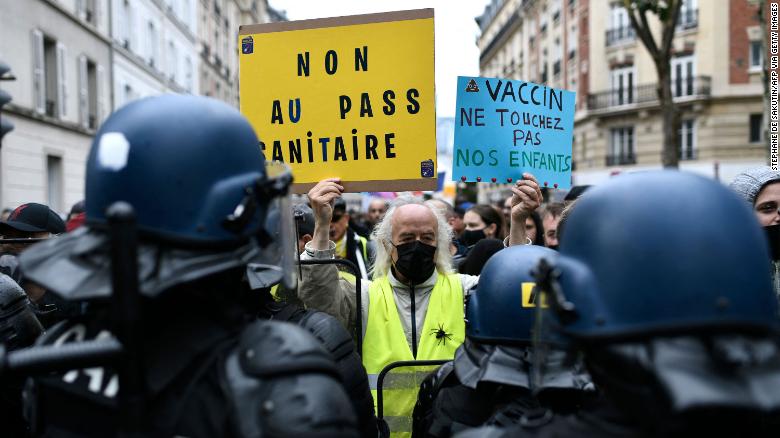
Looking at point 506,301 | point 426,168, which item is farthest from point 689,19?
point 506,301

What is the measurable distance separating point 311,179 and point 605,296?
8.56ft

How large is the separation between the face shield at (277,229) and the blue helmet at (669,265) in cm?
67

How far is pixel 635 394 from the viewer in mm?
1271

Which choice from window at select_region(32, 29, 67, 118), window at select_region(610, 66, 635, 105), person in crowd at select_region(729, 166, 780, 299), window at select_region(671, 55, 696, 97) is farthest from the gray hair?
window at select_region(610, 66, 635, 105)

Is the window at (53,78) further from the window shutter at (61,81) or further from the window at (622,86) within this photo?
the window at (622,86)

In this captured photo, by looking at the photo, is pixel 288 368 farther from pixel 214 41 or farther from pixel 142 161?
pixel 214 41

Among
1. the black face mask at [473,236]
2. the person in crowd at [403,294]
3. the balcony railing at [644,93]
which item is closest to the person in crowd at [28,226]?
the person in crowd at [403,294]

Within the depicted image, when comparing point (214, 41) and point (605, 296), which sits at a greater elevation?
point (214, 41)

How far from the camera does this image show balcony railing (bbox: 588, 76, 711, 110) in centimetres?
3075

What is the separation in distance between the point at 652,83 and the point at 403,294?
1271 inches

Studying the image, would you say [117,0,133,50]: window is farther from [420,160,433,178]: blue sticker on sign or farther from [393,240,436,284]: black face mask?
[393,240,436,284]: black face mask

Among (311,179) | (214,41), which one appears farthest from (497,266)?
(214,41)

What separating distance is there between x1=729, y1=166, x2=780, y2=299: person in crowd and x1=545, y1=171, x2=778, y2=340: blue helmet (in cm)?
206

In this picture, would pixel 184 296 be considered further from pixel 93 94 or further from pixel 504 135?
pixel 93 94
